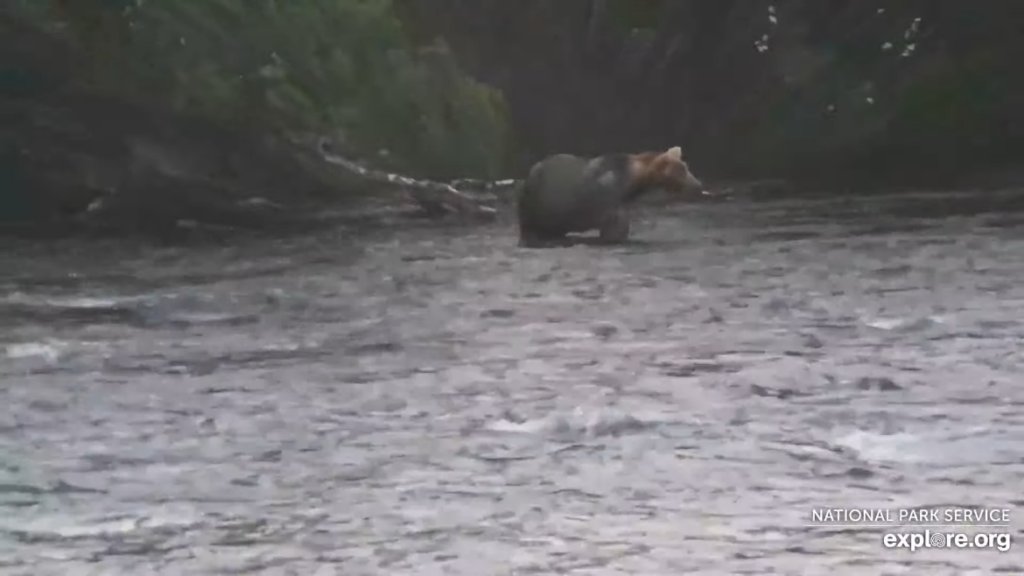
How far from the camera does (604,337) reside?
5.40 ft

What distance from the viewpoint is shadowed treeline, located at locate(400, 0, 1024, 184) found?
5.80 ft

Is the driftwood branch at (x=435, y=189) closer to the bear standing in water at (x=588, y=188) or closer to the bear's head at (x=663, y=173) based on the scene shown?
the bear standing in water at (x=588, y=188)

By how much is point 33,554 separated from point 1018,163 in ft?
4.77

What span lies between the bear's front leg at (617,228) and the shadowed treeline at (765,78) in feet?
0.34

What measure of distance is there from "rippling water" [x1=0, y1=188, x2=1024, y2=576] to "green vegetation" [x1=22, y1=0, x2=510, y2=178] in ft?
0.48

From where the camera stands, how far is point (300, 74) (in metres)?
1.81

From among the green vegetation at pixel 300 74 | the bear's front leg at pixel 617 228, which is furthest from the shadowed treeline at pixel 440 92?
the bear's front leg at pixel 617 228

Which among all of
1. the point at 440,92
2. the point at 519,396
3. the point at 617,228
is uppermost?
the point at 440,92

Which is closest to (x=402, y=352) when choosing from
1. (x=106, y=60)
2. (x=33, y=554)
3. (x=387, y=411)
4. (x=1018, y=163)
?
(x=387, y=411)

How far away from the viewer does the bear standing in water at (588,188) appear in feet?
5.82

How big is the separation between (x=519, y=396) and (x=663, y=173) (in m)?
0.42

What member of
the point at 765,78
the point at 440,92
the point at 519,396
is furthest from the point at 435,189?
the point at 765,78

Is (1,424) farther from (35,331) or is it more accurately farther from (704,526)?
(704,526)

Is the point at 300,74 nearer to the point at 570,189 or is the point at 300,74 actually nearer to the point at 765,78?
the point at 570,189
